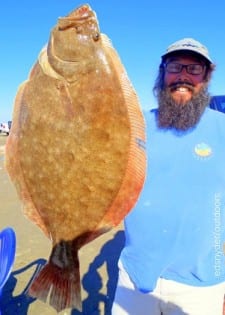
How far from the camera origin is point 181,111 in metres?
2.55

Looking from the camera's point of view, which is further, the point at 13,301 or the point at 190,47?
the point at 13,301

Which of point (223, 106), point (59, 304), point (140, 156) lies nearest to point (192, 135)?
point (140, 156)

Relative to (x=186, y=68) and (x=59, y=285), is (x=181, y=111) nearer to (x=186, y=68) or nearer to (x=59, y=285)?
(x=186, y=68)

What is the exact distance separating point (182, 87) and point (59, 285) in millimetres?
1511

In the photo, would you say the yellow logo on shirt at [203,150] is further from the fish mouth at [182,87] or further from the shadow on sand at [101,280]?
the shadow on sand at [101,280]

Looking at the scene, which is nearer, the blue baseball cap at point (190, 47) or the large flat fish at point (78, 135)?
the large flat fish at point (78, 135)

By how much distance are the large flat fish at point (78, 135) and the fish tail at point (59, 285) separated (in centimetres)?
14

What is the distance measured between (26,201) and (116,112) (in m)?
0.56

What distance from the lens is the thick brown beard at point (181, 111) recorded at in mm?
2545

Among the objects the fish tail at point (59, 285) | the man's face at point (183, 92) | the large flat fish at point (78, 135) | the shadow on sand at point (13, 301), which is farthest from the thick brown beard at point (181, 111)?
the shadow on sand at point (13, 301)

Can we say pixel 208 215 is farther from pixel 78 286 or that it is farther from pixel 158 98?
pixel 78 286

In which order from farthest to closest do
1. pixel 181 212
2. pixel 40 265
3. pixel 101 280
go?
pixel 40 265
pixel 101 280
pixel 181 212

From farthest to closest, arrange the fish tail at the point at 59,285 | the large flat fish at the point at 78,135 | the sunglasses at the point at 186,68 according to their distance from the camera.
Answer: the sunglasses at the point at 186,68
the fish tail at the point at 59,285
the large flat fish at the point at 78,135

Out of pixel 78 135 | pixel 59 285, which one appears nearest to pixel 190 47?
pixel 78 135
